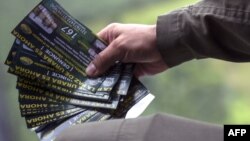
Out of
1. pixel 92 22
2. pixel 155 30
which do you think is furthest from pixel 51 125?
pixel 92 22

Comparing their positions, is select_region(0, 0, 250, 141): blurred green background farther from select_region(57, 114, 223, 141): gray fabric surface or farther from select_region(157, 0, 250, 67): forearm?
select_region(57, 114, 223, 141): gray fabric surface

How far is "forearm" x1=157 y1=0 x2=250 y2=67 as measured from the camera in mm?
866

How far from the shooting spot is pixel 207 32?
0.91m

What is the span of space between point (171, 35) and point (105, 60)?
0.17m

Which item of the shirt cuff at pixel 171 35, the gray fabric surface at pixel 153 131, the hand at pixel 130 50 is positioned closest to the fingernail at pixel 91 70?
the hand at pixel 130 50

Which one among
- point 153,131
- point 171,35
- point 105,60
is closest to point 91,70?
point 105,60

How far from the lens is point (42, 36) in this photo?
97 centimetres

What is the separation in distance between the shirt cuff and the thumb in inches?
4.0

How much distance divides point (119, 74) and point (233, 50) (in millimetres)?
272

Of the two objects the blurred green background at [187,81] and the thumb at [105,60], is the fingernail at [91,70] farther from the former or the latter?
the blurred green background at [187,81]

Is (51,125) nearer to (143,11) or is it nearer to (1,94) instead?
(1,94)

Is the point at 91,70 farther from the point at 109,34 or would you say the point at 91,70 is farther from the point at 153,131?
the point at 153,131
